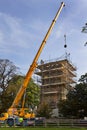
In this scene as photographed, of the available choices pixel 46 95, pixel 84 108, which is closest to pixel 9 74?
pixel 46 95

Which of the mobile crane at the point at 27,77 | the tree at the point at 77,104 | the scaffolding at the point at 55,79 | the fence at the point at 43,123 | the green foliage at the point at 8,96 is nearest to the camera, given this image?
the fence at the point at 43,123

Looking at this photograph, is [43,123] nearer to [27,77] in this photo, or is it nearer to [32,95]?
[27,77]

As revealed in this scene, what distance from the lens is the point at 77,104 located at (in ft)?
192

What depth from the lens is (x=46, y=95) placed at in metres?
89.0

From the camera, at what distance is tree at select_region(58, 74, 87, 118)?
5858 cm

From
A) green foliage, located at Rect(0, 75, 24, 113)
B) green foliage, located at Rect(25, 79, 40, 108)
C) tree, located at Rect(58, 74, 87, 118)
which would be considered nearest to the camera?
tree, located at Rect(58, 74, 87, 118)

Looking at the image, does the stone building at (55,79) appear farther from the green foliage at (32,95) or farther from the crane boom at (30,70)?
the crane boom at (30,70)

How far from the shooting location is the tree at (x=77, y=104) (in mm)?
58581

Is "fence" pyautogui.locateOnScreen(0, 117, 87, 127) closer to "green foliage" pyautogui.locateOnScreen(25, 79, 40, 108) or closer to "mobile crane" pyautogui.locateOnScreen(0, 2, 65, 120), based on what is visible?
"mobile crane" pyautogui.locateOnScreen(0, 2, 65, 120)

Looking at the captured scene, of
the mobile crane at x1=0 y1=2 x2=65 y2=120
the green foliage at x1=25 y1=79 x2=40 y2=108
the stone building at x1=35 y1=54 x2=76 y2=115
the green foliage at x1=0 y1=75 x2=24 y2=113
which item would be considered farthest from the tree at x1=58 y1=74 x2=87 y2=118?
the stone building at x1=35 y1=54 x2=76 y2=115

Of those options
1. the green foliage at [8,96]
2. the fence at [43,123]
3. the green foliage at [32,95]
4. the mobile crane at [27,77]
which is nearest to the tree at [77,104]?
the fence at [43,123]

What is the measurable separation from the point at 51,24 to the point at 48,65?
42.2m

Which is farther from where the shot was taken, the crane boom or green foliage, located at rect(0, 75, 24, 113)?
green foliage, located at rect(0, 75, 24, 113)

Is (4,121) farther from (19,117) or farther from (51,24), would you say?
(51,24)
